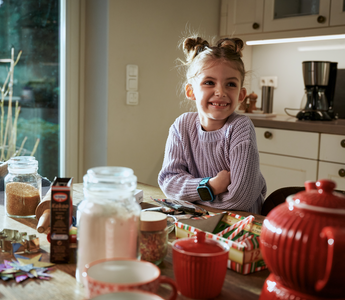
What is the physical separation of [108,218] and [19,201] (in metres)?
0.48

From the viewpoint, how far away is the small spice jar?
0.70 m

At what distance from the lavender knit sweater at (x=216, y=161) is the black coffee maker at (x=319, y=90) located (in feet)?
4.25

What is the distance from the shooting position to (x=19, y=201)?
974 mm

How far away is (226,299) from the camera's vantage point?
600mm

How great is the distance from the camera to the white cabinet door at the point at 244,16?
8.79 ft

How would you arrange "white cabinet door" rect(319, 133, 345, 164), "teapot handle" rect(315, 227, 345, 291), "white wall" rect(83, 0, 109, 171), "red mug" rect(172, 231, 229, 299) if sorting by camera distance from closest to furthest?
"teapot handle" rect(315, 227, 345, 291)
"red mug" rect(172, 231, 229, 299)
"white cabinet door" rect(319, 133, 345, 164)
"white wall" rect(83, 0, 109, 171)

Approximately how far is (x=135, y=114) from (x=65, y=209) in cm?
189

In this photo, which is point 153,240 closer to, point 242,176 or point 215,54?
point 242,176

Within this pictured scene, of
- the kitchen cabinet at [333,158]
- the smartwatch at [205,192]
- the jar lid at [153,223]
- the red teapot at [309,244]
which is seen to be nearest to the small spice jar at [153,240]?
the jar lid at [153,223]

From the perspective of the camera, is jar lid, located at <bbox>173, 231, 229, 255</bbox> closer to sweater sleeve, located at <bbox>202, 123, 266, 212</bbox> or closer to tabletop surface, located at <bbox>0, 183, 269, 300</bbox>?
tabletop surface, located at <bbox>0, 183, 269, 300</bbox>

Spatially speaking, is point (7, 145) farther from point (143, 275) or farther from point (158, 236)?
point (143, 275)

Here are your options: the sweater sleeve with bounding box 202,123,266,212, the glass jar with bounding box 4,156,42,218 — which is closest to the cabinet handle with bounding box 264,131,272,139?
the sweater sleeve with bounding box 202,123,266,212

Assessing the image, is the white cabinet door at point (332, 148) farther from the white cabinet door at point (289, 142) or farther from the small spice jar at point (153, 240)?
the small spice jar at point (153, 240)

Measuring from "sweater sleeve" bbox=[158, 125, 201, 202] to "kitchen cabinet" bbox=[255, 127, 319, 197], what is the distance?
1169mm
